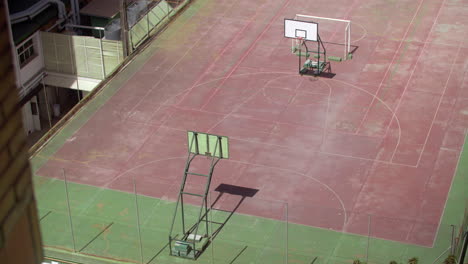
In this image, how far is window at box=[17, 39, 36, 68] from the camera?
179 feet

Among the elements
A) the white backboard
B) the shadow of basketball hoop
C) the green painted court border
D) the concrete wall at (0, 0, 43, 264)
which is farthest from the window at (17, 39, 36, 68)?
the concrete wall at (0, 0, 43, 264)

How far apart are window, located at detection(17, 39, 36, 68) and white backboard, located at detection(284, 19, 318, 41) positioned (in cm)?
1602

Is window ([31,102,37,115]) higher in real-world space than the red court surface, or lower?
lower

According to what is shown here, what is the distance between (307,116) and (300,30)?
20.9 ft

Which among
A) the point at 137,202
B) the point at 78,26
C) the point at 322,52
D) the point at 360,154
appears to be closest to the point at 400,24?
the point at 322,52

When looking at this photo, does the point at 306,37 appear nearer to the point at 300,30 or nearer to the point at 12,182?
the point at 300,30

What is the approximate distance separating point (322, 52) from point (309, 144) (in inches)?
401

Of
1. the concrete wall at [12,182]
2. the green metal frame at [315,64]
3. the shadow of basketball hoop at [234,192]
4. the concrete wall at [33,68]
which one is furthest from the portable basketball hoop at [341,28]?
the concrete wall at [12,182]

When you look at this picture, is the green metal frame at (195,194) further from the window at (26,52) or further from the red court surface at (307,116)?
the window at (26,52)

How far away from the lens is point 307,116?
46.5 m

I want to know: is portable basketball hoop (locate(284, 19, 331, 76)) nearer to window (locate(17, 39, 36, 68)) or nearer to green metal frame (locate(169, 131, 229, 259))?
green metal frame (locate(169, 131, 229, 259))

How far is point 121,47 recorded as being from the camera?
54.2m

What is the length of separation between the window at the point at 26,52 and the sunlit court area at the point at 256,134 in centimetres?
71

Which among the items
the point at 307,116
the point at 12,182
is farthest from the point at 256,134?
the point at 12,182
